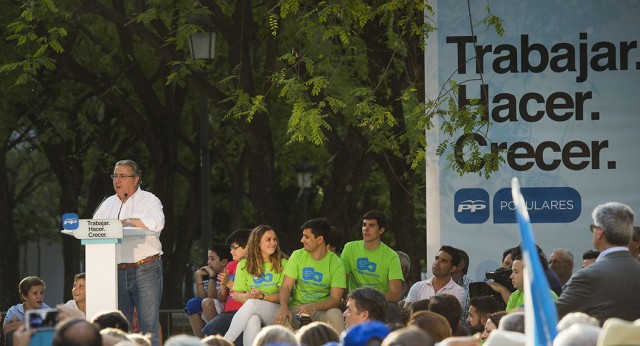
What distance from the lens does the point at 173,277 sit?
2605cm

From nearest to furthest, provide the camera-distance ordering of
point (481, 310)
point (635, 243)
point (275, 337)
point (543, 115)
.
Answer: point (275, 337), point (635, 243), point (481, 310), point (543, 115)

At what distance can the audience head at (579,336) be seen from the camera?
6.77 m

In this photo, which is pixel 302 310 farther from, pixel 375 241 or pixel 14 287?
pixel 14 287

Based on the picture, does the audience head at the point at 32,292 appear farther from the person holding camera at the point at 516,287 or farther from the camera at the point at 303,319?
the person holding camera at the point at 516,287

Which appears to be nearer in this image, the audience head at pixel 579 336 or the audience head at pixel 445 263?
the audience head at pixel 579 336

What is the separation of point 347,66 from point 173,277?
7695mm

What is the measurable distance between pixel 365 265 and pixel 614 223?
5.18 m

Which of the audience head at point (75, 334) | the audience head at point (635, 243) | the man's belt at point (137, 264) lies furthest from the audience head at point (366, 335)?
the man's belt at point (137, 264)

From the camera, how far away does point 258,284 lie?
42.4 ft

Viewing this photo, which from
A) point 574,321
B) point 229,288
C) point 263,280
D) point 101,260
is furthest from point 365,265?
point 574,321

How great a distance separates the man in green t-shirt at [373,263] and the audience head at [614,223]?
4810 mm

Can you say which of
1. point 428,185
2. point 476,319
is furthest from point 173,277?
point 476,319

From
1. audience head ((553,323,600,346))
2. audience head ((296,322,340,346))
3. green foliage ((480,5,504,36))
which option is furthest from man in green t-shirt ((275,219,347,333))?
audience head ((553,323,600,346))

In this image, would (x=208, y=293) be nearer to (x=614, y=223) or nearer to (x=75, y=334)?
(x=614, y=223)
